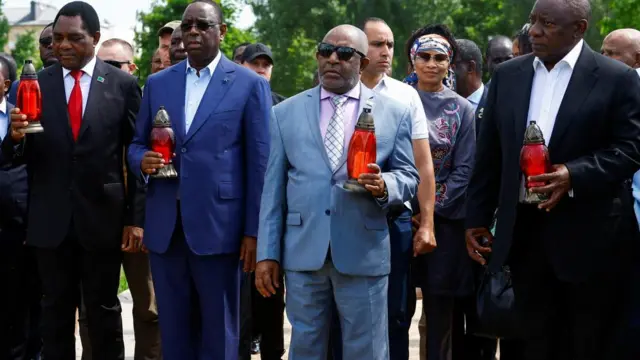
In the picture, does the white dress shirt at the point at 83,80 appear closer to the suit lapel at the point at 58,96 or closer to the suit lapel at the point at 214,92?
the suit lapel at the point at 58,96

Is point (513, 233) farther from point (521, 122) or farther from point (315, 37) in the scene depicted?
point (315, 37)

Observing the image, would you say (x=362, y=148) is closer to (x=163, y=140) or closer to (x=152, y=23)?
(x=163, y=140)

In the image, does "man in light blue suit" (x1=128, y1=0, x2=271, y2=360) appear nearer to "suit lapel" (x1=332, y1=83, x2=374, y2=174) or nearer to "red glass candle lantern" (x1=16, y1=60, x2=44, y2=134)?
"red glass candle lantern" (x1=16, y1=60, x2=44, y2=134)

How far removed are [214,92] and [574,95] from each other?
90.1 inches

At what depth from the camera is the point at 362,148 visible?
6176 millimetres

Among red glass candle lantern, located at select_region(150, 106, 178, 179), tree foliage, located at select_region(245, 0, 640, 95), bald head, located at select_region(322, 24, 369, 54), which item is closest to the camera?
bald head, located at select_region(322, 24, 369, 54)

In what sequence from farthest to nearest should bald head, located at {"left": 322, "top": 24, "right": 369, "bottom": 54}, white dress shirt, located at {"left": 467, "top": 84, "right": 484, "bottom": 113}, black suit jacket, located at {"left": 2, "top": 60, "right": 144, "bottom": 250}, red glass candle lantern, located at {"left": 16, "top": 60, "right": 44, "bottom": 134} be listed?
white dress shirt, located at {"left": 467, "top": 84, "right": 484, "bottom": 113} → black suit jacket, located at {"left": 2, "top": 60, "right": 144, "bottom": 250} → red glass candle lantern, located at {"left": 16, "top": 60, "right": 44, "bottom": 134} → bald head, located at {"left": 322, "top": 24, "right": 369, "bottom": 54}

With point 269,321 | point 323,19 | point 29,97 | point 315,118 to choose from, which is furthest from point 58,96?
point 323,19

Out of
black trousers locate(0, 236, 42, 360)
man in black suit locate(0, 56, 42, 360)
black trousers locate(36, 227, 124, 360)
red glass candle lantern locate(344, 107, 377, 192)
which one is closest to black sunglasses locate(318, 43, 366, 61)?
red glass candle lantern locate(344, 107, 377, 192)

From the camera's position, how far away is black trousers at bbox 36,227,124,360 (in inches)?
299

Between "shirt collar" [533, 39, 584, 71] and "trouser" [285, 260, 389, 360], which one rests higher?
"shirt collar" [533, 39, 584, 71]

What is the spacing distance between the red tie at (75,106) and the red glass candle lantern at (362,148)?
228 centimetres

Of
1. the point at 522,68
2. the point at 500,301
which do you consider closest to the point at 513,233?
the point at 500,301

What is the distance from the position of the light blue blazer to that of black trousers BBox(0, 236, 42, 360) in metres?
2.69
